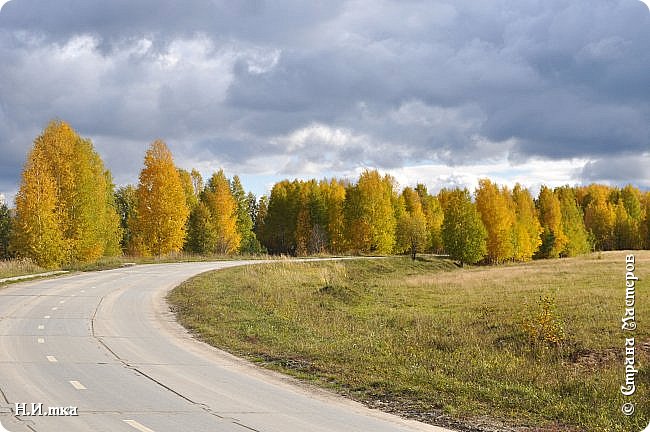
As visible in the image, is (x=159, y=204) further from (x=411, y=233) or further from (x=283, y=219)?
(x=283, y=219)

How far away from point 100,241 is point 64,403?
141 ft

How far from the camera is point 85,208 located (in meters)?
47.1

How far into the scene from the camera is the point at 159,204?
56156mm

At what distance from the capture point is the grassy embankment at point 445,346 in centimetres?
1054

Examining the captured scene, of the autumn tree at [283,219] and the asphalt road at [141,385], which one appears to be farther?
the autumn tree at [283,219]

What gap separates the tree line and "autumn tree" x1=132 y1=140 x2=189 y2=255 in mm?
94

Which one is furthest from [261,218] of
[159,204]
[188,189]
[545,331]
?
[545,331]

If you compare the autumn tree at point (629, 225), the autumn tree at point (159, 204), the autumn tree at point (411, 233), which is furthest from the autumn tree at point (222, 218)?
the autumn tree at point (629, 225)

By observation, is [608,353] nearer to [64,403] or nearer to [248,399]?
[248,399]

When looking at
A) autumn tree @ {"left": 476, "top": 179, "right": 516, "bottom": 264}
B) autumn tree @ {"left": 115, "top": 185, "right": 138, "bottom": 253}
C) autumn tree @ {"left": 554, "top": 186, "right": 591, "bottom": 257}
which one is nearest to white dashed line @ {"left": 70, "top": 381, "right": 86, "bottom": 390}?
autumn tree @ {"left": 476, "top": 179, "right": 516, "bottom": 264}

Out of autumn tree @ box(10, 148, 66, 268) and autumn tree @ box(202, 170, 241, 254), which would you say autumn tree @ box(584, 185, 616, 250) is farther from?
autumn tree @ box(10, 148, 66, 268)

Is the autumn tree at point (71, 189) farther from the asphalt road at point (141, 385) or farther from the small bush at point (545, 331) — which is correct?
the small bush at point (545, 331)

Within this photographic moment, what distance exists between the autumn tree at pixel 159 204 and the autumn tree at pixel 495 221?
130 ft

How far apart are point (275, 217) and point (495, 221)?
3840 centimetres
